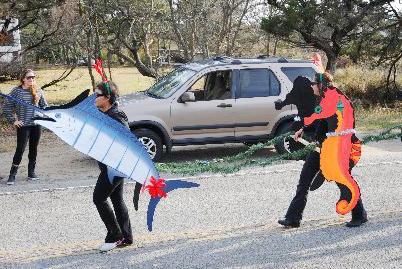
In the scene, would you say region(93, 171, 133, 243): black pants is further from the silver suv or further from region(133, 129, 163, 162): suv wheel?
the silver suv

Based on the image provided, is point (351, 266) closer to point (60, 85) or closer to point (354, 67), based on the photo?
point (60, 85)

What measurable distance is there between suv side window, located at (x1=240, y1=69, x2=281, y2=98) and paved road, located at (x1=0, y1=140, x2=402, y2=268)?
223 cm

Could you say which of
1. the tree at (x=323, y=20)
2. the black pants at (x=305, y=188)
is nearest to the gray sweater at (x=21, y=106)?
the black pants at (x=305, y=188)

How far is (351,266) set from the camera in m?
5.67

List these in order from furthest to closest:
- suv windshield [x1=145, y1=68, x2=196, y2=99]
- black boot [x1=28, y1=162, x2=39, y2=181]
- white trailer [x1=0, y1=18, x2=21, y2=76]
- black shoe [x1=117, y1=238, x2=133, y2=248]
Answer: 1. white trailer [x1=0, y1=18, x2=21, y2=76]
2. suv windshield [x1=145, y1=68, x2=196, y2=99]
3. black boot [x1=28, y1=162, x2=39, y2=181]
4. black shoe [x1=117, y1=238, x2=133, y2=248]

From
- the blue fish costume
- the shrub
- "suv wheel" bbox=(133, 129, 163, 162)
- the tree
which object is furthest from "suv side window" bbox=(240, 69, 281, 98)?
the tree

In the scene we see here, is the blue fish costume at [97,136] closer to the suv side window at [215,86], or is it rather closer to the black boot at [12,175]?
the black boot at [12,175]

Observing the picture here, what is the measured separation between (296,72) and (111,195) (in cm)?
639

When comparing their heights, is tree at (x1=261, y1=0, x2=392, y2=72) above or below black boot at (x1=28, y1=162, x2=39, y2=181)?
above

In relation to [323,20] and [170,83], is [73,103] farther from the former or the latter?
[323,20]

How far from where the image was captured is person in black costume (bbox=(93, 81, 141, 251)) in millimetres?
5676

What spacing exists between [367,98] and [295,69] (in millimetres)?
10066

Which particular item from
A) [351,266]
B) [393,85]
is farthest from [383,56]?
[351,266]

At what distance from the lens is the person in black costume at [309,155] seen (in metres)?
6.43
